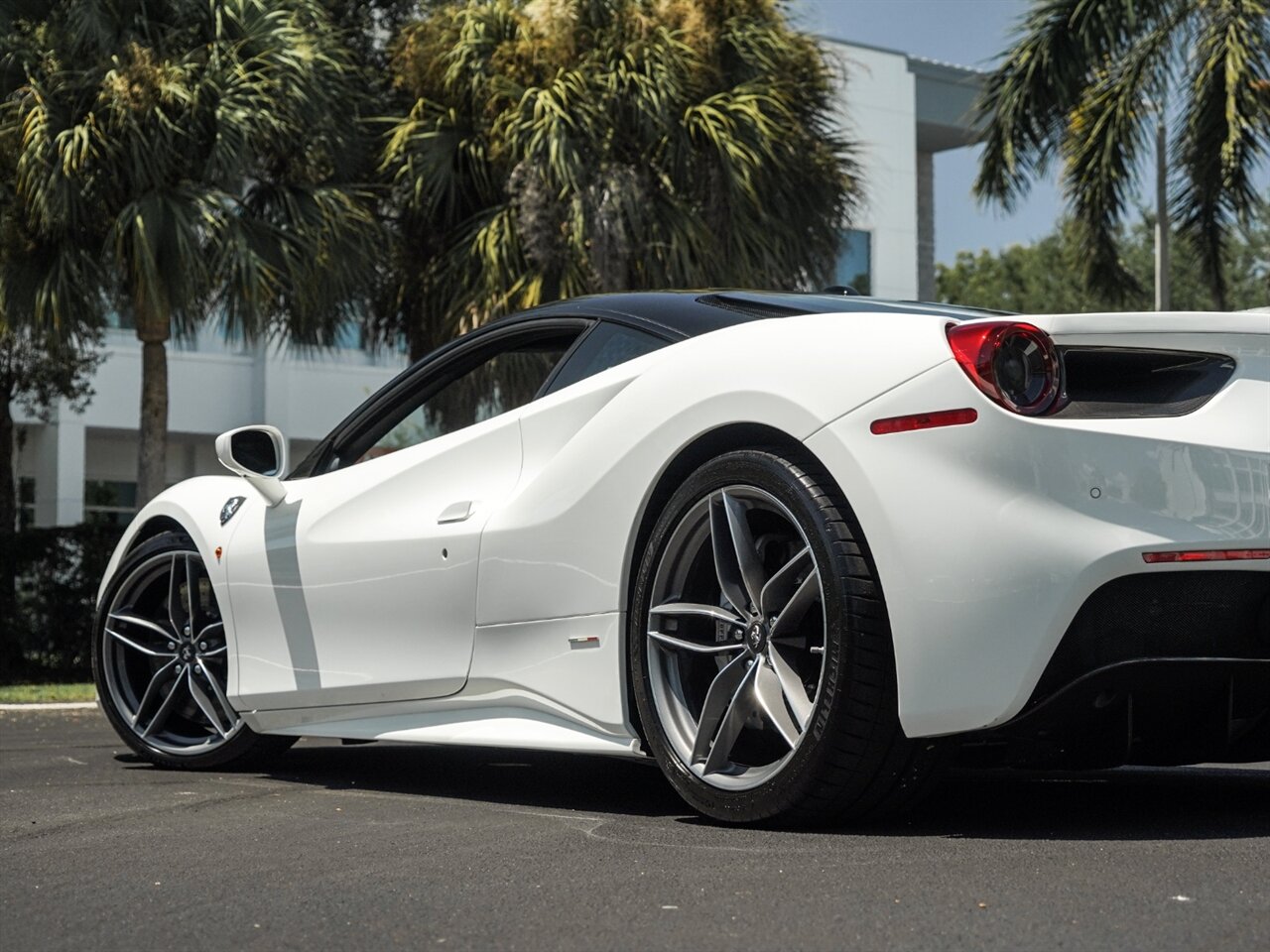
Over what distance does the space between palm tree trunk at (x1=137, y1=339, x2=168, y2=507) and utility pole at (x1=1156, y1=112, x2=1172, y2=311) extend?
32.8 ft

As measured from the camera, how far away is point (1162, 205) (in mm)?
18281

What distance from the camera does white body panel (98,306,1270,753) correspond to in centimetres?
315

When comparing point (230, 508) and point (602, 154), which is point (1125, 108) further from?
point (230, 508)

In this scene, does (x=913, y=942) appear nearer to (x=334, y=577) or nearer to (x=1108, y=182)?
(x=334, y=577)

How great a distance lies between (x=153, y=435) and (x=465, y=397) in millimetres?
9555

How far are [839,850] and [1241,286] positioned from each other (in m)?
46.4

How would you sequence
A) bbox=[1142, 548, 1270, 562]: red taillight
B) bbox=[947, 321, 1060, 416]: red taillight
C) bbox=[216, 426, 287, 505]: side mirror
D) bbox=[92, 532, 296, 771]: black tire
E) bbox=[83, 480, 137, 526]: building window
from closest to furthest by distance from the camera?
1. bbox=[1142, 548, 1270, 562]: red taillight
2. bbox=[947, 321, 1060, 416]: red taillight
3. bbox=[216, 426, 287, 505]: side mirror
4. bbox=[92, 532, 296, 771]: black tire
5. bbox=[83, 480, 137, 526]: building window

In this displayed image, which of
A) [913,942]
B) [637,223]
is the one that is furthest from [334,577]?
[637,223]

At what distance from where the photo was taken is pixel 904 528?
3.24 m

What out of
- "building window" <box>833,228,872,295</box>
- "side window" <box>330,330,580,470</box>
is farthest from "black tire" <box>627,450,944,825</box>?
"building window" <box>833,228,872,295</box>

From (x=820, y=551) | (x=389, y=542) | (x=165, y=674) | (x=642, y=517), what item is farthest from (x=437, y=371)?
(x=820, y=551)

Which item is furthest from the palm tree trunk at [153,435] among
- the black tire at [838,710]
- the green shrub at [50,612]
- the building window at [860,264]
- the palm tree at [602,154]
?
the building window at [860,264]

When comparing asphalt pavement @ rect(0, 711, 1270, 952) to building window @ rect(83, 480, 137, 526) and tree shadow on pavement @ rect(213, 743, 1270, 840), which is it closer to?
tree shadow on pavement @ rect(213, 743, 1270, 840)

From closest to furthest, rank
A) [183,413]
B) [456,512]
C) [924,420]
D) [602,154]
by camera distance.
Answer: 1. [924,420]
2. [456,512]
3. [602,154]
4. [183,413]
